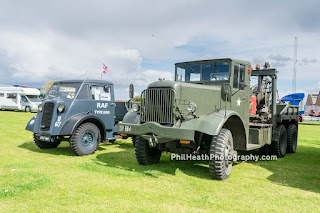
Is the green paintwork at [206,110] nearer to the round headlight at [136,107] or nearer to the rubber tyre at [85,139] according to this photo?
the round headlight at [136,107]

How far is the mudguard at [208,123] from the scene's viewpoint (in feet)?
16.9

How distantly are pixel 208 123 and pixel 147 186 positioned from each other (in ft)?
5.27

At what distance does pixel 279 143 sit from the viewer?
27.5 ft

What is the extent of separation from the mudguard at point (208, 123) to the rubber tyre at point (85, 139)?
139 inches

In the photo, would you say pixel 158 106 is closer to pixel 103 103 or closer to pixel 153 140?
pixel 153 140

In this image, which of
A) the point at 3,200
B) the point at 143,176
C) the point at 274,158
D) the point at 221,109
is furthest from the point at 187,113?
the point at 274,158

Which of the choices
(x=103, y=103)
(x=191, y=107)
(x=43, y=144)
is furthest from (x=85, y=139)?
(x=191, y=107)

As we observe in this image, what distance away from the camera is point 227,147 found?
570 centimetres

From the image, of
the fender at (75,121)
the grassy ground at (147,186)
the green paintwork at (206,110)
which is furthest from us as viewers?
the fender at (75,121)

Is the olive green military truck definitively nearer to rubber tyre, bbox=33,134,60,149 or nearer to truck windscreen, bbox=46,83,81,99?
truck windscreen, bbox=46,83,81,99

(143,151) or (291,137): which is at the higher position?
(291,137)

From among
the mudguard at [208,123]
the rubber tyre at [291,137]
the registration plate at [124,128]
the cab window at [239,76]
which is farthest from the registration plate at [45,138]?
the rubber tyre at [291,137]

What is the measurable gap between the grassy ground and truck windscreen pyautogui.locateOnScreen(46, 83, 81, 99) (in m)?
1.95

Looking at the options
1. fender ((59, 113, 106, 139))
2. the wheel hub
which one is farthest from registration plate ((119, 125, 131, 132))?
the wheel hub
